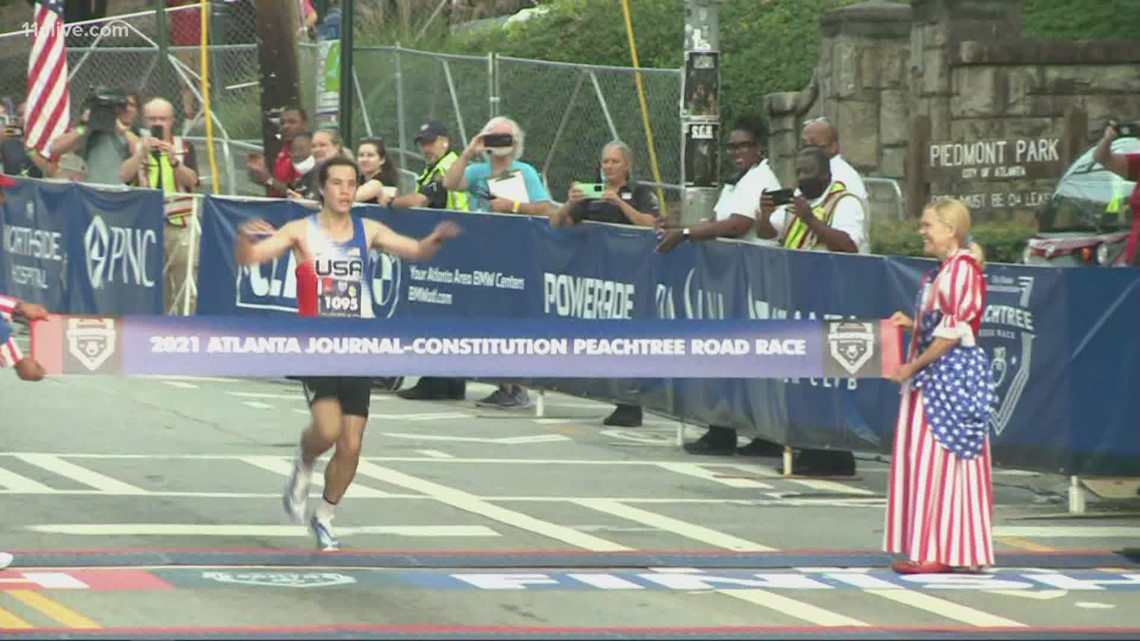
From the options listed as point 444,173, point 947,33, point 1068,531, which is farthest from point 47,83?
point 1068,531

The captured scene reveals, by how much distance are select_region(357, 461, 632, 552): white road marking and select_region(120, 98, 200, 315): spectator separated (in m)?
7.13

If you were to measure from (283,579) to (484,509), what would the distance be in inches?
111

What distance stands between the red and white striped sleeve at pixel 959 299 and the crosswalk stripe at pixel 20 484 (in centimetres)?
530

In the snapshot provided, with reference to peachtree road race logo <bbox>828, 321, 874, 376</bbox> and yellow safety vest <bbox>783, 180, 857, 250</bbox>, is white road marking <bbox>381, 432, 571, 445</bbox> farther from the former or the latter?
peachtree road race logo <bbox>828, 321, 874, 376</bbox>

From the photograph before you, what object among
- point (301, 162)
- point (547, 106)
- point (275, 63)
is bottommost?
point (301, 162)

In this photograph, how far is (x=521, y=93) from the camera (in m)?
29.3

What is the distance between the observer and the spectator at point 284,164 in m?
22.8

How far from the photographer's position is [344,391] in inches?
504

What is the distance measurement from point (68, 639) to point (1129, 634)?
4.22 metres

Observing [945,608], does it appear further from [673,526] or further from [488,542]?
[673,526]

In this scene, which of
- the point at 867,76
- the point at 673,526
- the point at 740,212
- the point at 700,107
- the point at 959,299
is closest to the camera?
the point at 959,299

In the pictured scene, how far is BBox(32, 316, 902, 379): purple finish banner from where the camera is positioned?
11.9 m

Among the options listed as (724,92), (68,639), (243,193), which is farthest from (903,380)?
(243,193)

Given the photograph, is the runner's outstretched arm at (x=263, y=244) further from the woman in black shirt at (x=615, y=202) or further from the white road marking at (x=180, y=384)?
the white road marking at (x=180, y=384)
